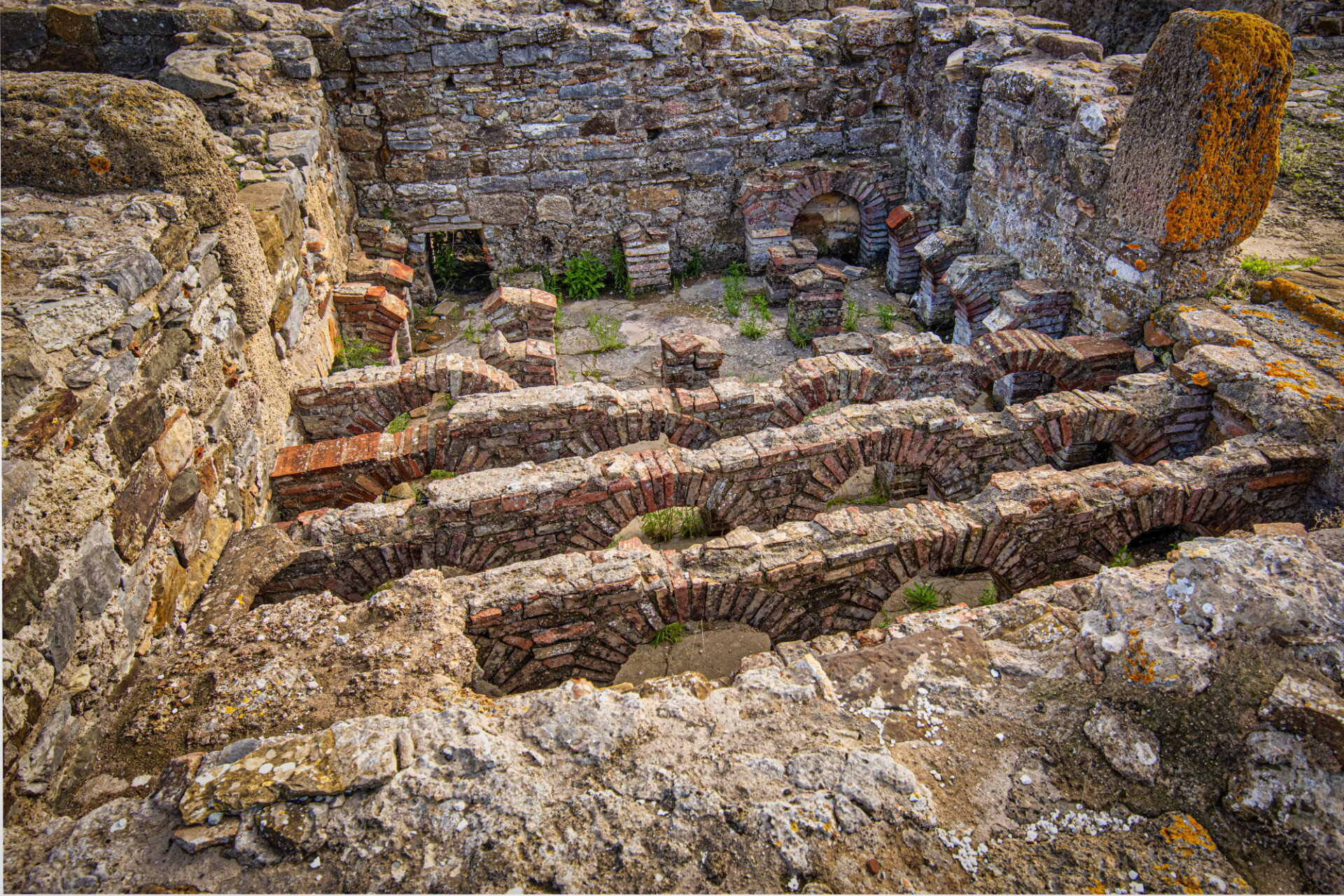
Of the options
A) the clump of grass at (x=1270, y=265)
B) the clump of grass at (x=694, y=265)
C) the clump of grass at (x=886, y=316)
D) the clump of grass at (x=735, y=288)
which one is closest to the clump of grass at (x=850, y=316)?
the clump of grass at (x=886, y=316)

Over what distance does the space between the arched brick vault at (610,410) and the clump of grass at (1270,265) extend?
1.48 m

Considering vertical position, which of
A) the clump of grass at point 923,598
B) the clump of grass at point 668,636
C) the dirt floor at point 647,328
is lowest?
the clump of grass at point 668,636

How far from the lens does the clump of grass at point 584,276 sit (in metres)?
8.50

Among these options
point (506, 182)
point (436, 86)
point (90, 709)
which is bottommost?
point (90, 709)

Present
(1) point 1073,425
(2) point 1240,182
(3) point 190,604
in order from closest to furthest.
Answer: (3) point 190,604 < (1) point 1073,425 < (2) point 1240,182

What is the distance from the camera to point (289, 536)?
3.88m

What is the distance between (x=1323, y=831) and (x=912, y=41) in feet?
27.2

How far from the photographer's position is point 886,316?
7.62 m

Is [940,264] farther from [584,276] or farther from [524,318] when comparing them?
[524,318]

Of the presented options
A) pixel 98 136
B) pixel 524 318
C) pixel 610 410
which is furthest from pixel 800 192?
pixel 98 136

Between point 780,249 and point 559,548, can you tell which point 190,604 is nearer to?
point 559,548

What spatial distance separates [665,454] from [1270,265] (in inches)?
202

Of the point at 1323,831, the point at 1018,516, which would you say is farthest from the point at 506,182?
the point at 1323,831

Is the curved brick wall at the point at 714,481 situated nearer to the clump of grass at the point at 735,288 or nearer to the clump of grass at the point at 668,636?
the clump of grass at the point at 668,636
